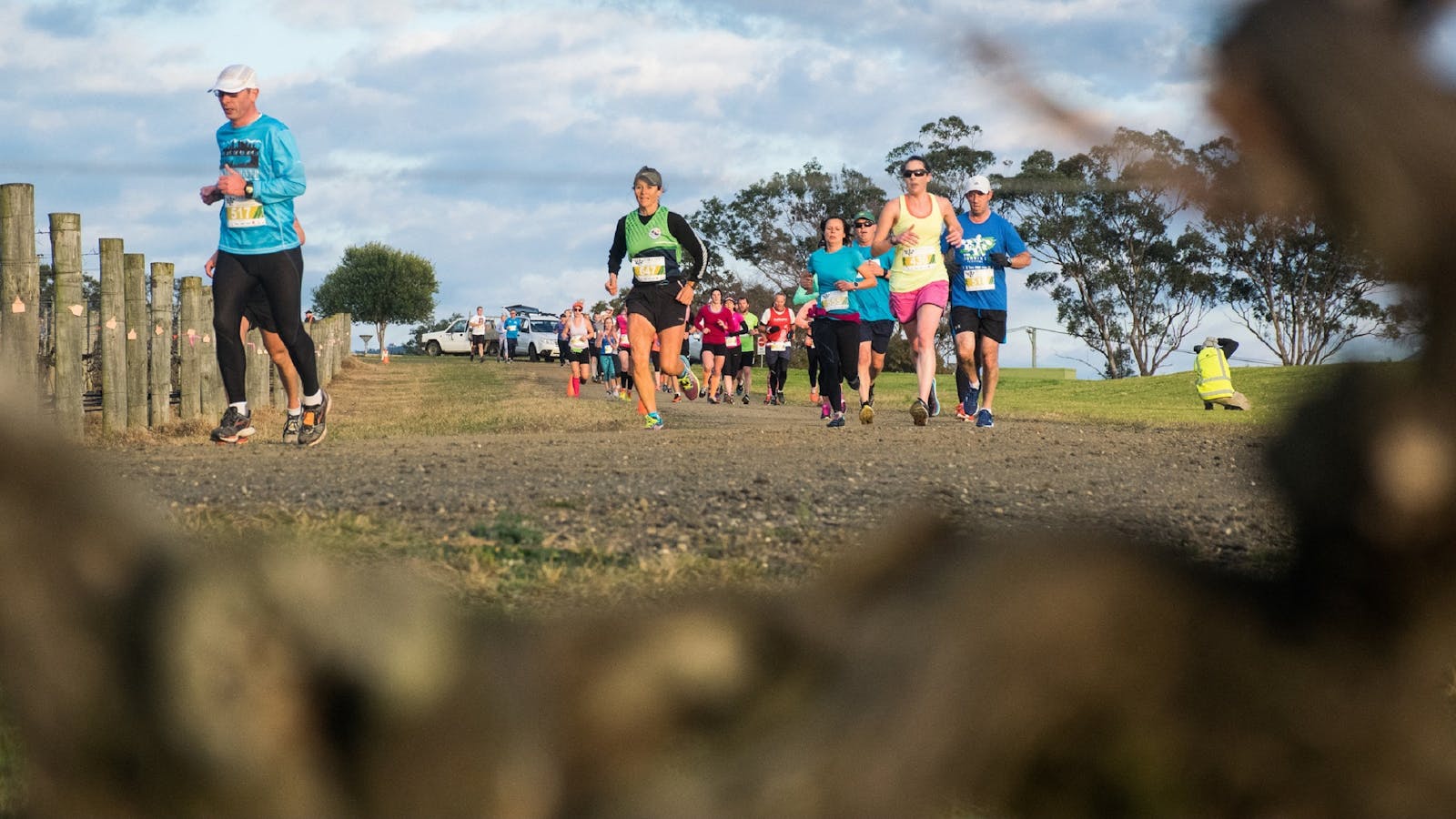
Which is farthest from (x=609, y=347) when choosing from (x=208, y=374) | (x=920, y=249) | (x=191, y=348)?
(x=920, y=249)

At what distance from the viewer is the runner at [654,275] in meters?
10.6

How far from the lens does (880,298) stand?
13.8 m

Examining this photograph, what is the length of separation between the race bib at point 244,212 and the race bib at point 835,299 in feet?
21.9

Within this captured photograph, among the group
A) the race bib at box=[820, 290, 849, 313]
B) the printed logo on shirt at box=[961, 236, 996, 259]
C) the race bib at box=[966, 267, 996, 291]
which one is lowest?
the race bib at box=[820, 290, 849, 313]

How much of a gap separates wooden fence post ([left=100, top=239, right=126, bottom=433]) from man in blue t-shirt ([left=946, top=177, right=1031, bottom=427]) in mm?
7252

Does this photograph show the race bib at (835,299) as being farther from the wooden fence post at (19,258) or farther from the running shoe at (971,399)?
the wooden fence post at (19,258)

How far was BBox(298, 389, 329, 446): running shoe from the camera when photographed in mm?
8695

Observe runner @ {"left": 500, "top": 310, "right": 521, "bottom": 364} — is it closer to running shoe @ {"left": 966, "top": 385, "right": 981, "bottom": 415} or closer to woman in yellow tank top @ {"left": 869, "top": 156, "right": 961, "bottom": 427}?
running shoe @ {"left": 966, "top": 385, "right": 981, "bottom": 415}

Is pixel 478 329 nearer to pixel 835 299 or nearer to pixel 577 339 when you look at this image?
pixel 577 339

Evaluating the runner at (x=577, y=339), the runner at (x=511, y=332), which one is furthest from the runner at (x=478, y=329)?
the runner at (x=577, y=339)

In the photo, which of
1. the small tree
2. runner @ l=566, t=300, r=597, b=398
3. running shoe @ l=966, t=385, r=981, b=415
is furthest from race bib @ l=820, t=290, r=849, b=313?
the small tree

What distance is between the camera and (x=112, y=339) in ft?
38.1

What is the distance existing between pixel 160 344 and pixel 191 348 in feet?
2.80

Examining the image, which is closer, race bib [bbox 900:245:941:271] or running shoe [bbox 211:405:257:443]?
running shoe [bbox 211:405:257:443]
